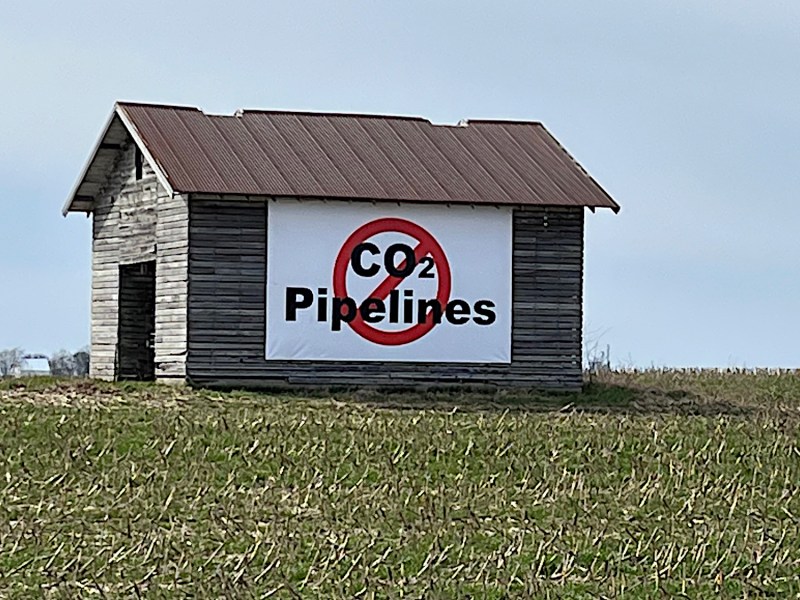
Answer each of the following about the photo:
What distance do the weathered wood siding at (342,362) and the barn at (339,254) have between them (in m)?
0.03

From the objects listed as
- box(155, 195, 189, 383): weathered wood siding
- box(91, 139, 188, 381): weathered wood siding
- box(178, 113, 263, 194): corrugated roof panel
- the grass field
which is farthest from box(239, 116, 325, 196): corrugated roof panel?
the grass field

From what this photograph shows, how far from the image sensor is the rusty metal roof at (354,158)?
3409 cm

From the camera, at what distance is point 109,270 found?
37844 mm

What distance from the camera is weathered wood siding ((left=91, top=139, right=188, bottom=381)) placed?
3372cm

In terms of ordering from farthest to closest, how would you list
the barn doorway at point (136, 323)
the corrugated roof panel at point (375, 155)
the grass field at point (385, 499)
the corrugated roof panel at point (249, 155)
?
the barn doorway at point (136, 323) → the corrugated roof panel at point (375, 155) → the corrugated roof panel at point (249, 155) → the grass field at point (385, 499)

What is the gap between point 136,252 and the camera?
36188 mm

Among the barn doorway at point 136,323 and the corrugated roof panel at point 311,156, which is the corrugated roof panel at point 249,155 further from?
the barn doorway at point 136,323

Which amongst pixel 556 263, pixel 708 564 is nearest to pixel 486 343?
pixel 556 263

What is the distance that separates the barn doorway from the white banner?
15.2 ft

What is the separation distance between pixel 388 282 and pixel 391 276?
0.44 feet

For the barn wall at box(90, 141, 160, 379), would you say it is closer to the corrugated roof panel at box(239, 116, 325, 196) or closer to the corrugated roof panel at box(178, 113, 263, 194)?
the corrugated roof panel at box(178, 113, 263, 194)

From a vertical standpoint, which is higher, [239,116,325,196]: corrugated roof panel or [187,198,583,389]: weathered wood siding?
[239,116,325,196]: corrugated roof panel

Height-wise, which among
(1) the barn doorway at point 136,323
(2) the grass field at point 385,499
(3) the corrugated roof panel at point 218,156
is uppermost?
(3) the corrugated roof panel at point 218,156

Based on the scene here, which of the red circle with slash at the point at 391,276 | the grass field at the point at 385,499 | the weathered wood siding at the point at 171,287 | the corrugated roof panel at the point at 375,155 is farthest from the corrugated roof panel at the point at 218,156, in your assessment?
the grass field at the point at 385,499
